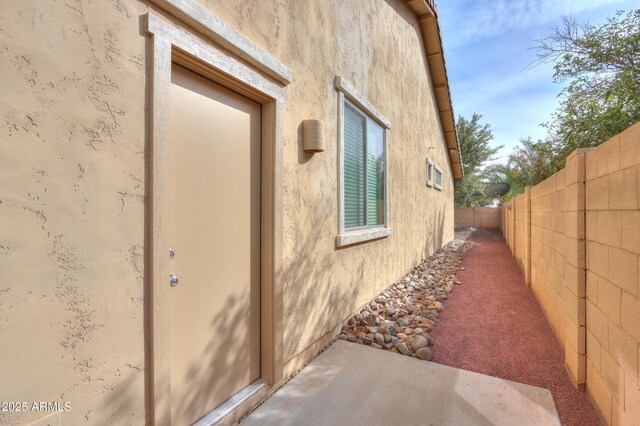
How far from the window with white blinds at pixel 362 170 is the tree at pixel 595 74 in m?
3.64

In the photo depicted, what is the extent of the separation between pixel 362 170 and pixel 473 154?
21.6 metres

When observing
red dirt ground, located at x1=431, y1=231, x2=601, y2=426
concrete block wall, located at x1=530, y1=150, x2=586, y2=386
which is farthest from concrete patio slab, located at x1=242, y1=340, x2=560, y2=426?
concrete block wall, located at x1=530, y1=150, x2=586, y2=386

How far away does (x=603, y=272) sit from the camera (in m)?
2.18

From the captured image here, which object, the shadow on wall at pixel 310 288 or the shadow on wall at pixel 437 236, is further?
the shadow on wall at pixel 437 236

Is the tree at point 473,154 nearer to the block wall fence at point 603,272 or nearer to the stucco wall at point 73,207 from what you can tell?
the block wall fence at point 603,272

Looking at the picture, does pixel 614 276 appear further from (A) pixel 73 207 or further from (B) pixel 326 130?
(A) pixel 73 207

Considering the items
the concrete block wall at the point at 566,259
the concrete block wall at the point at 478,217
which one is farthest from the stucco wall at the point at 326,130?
the concrete block wall at the point at 478,217

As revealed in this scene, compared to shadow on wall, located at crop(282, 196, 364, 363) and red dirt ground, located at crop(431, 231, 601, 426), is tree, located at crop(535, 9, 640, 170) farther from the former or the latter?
shadow on wall, located at crop(282, 196, 364, 363)

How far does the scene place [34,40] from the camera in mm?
1265

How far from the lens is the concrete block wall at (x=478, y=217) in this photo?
19125mm

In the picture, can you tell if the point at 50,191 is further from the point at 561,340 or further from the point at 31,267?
the point at 561,340

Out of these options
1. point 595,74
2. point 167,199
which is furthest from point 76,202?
point 595,74

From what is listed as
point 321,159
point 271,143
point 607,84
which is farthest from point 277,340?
point 607,84

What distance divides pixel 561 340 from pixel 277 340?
3.09 m
